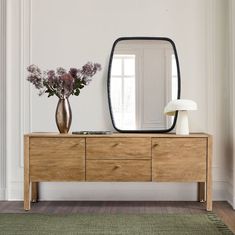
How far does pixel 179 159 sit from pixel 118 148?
0.47 m

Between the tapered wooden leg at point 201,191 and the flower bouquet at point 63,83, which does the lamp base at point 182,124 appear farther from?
the flower bouquet at point 63,83

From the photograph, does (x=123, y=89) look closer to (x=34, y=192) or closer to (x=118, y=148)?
(x=118, y=148)

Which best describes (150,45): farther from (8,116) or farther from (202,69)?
(8,116)

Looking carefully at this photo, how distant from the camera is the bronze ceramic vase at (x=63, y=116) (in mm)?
3094

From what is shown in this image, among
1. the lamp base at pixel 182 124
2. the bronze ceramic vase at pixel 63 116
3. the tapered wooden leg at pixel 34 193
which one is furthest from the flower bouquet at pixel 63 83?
the lamp base at pixel 182 124

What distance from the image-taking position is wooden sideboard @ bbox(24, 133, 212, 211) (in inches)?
116

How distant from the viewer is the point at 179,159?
296 centimetres

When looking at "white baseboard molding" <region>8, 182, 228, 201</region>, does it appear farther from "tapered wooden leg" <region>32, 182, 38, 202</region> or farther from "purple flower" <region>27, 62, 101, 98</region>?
"purple flower" <region>27, 62, 101, 98</region>

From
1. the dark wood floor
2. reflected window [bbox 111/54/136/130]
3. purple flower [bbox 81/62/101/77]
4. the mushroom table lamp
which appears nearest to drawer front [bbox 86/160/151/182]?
the dark wood floor

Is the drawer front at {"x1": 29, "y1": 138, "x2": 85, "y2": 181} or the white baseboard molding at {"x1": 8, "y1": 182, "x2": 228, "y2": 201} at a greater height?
the drawer front at {"x1": 29, "y1": 138, "x2": 85, "y2": 181}

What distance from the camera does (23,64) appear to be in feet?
11.1

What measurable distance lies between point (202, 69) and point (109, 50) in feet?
2.68

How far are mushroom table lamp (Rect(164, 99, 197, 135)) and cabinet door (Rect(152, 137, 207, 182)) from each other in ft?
0.41

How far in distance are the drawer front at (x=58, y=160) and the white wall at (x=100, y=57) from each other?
1.43ft
